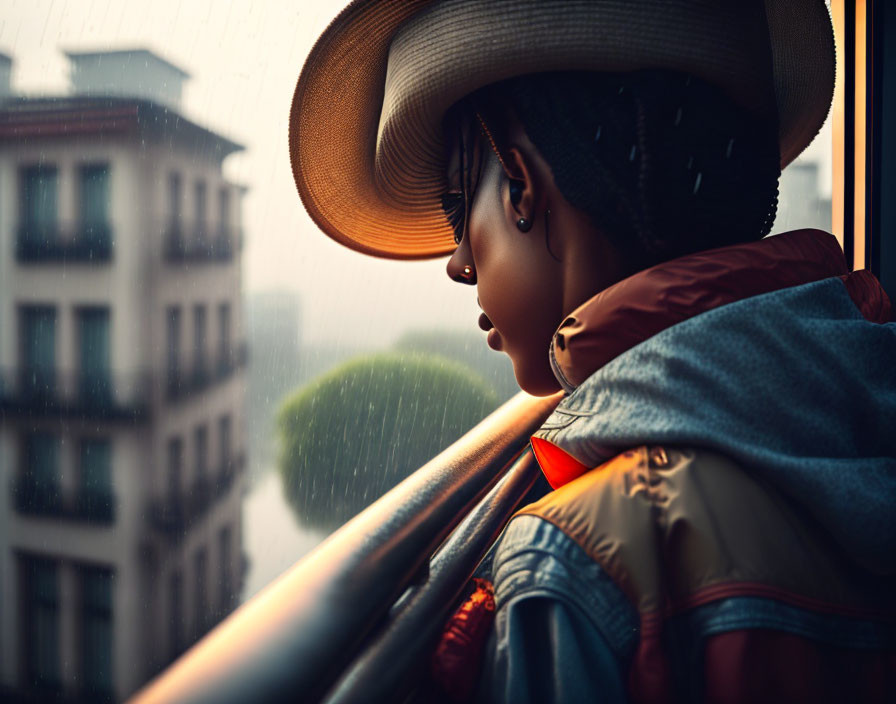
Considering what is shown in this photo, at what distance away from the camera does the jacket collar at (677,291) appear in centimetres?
46

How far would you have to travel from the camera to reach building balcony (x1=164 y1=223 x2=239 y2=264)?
11.7ft

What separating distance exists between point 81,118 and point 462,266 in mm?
2336

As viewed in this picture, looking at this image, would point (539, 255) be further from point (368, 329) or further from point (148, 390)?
point (148, 390)

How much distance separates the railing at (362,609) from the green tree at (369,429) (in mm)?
88

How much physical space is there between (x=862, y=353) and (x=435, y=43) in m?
0.47

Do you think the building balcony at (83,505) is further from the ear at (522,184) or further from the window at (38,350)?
the ear at (522,184)

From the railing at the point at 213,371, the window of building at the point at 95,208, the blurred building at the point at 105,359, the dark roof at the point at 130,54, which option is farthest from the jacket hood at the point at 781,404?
the window of building at the point at 95,208

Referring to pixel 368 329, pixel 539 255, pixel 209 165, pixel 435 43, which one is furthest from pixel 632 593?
pixel 209 165

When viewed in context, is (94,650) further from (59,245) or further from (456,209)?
(456,209)

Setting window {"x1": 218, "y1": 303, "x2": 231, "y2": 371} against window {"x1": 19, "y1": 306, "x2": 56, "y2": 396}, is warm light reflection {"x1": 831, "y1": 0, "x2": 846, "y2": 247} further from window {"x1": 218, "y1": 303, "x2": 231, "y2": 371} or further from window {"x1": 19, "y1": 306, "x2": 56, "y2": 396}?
window {"x1": 218, "y1": 303, "x2": 231, "y2": 371}

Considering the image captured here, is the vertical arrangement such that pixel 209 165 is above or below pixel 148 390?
above

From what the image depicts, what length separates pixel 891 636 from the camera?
394 millimetres

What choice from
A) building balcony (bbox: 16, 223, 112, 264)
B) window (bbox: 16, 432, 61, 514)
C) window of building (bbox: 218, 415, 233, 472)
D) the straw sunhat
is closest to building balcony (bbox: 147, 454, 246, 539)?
window of building (bbox: 218, 415, 233, 472)

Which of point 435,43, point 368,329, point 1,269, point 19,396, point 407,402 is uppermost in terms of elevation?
point 435,43
